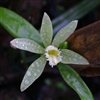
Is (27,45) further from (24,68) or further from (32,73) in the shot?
(24,68)

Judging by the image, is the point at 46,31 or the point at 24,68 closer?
the point at 46,31

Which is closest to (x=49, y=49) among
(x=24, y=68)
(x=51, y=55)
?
(x=51, y=55)

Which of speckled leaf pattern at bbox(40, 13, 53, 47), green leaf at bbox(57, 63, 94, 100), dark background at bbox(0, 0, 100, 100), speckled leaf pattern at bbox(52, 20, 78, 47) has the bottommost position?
dark background at bbox(0, 0, 100, 100)

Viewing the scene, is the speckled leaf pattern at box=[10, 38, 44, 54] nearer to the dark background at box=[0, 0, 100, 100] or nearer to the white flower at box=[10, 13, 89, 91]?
the white flower at box=[10, 13, 89, 91]

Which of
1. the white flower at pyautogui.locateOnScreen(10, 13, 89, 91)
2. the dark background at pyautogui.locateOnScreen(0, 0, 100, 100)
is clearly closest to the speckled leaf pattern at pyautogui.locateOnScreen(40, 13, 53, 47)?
the white flower at pyautogui.locateOnScreen(10, 13, 89, 91)

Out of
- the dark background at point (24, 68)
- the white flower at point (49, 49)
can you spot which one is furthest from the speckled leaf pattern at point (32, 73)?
the dark background at point (24, 68)

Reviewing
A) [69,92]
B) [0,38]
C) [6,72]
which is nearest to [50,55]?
[0,38]

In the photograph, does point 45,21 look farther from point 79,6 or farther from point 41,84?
point 41,84
